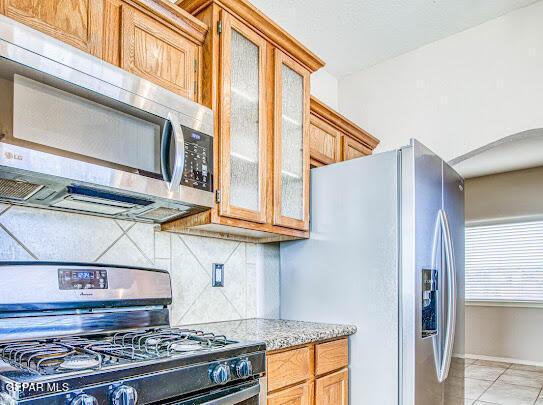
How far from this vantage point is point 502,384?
173 inches

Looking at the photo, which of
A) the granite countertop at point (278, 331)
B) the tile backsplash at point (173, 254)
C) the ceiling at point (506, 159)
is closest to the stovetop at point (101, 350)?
the granite countertop at point (278, 331)

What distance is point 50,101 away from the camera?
1.28 metres

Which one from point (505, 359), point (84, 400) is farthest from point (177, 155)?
point (505, 359)

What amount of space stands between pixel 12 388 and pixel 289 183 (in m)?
1.55

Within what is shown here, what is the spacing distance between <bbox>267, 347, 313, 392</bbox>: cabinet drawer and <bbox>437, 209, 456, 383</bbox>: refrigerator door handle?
33.0 inches

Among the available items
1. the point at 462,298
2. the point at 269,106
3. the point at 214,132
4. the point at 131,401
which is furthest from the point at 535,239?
the point at 131,401

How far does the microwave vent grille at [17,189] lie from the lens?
50.1 inches

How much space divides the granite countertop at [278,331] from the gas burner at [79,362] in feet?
2.03

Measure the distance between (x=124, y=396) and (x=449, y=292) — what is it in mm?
1879

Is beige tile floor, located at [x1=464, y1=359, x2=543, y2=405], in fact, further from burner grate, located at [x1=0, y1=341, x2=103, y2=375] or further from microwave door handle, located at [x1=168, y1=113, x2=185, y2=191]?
burner grate, located at [x1=0, y1=341, x2=103, y2=375]

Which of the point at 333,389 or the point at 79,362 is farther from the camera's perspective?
the point at 333,389

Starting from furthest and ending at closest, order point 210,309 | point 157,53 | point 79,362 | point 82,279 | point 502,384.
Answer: point 502,384
point 210,309
point 157,53
point 82,279
point 79,362

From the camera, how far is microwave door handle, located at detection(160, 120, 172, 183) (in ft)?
5.08

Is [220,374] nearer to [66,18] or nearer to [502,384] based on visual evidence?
[66,18]
